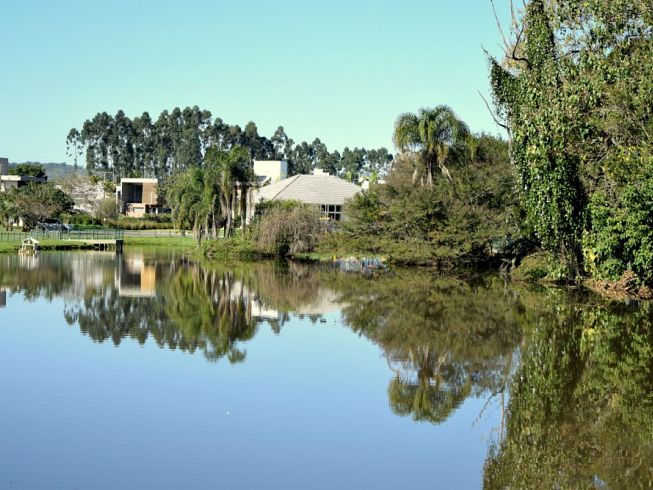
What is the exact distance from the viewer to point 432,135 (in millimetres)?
46844

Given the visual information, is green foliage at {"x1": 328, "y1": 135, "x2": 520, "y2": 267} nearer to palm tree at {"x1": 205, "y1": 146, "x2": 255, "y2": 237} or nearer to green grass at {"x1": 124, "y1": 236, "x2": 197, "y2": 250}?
palm tree at {"x1": 205, "y1": 146, "x2": 255, "y2": 237}

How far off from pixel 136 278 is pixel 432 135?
1802 cm

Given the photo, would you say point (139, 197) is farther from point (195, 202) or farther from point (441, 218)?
point (441, 218)

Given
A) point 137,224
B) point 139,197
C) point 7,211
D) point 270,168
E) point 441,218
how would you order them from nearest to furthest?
1. point 441,218
2. point 7,211
3. point 137,224
4. point 270,168
5. point 139,197

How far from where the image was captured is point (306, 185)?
70812 millimetres

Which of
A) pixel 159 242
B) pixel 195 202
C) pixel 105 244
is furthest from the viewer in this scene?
pixel 159 242

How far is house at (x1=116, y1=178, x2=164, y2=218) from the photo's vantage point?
340 feet

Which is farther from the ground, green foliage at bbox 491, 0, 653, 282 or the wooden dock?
green foliage at bbox 491, 0, 653, 282

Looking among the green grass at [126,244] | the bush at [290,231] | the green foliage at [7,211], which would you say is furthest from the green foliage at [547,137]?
the green foliage at [7,211]

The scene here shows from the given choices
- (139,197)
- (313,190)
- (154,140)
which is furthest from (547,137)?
(154,140)

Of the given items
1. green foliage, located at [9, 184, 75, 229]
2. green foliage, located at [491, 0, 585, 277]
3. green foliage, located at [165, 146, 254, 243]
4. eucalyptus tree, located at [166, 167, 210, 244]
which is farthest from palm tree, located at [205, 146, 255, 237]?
green foliage, located at [491, 0, 585, 277]

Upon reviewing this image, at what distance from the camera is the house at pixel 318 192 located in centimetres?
6900

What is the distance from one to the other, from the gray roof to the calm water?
40364 millimetres

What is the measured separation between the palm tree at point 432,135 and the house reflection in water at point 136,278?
14.9 meters
